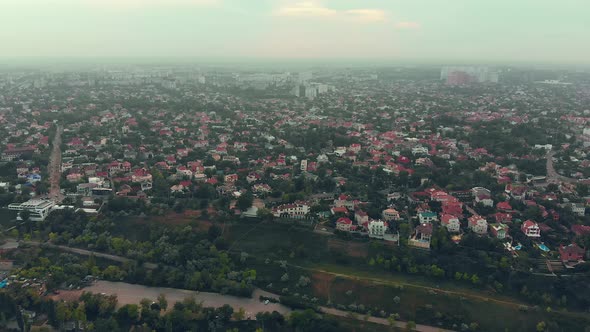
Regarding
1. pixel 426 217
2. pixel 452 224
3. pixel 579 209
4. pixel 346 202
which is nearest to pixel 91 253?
pixel 346 202

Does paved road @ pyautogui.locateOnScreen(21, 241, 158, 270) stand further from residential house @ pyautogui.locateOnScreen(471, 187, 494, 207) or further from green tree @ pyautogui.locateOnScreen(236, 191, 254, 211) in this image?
residential house @ pyautogui.locateOnScreen(471, 187, 494, 207)

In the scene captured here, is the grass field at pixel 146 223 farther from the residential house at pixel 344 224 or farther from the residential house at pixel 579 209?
the residential house at pixel 579 209

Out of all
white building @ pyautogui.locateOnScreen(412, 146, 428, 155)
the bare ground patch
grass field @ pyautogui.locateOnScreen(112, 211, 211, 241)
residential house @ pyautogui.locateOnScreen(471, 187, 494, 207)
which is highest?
white building @ pyautogui.locateOnScreen(412, 146, 428, 155)

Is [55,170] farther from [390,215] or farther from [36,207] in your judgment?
[390,215]

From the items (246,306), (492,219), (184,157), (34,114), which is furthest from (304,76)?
(246,306)

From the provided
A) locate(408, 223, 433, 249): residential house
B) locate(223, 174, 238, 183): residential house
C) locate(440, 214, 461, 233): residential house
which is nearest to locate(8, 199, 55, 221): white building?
locate(223, 174, 238, 183): residential house

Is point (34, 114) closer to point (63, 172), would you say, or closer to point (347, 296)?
point (63, 172)

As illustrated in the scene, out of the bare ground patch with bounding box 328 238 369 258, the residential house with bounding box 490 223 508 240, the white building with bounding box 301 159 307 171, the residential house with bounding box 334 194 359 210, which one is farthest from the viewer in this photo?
the white building with bounding box 301 159 307 171
